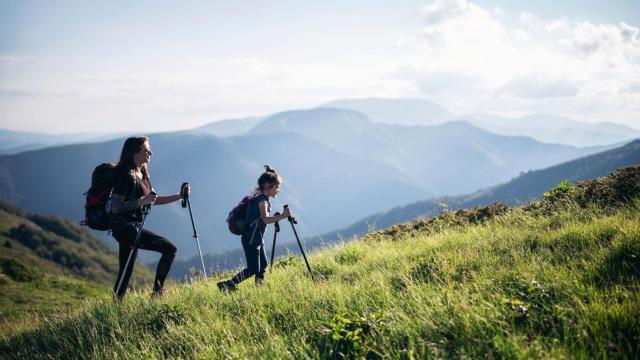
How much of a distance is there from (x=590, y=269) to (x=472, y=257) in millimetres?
1495

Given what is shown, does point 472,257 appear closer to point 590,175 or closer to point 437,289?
point 437,289

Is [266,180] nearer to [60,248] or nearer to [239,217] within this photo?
[239,217]

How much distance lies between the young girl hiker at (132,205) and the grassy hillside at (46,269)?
5.71 ft

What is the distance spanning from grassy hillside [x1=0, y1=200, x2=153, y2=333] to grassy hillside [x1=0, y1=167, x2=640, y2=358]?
3.00m

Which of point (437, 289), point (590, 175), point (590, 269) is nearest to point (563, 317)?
point (590, 269)

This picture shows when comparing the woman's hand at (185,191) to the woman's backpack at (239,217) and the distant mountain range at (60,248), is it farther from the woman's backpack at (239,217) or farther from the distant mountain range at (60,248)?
the distant mountain range at (60,248)

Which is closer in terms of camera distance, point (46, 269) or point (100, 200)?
point (100, 200)

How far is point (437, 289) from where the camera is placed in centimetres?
463

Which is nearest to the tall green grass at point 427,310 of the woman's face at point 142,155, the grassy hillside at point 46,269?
the woman's face at point 142,155

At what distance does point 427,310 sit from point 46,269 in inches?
2614

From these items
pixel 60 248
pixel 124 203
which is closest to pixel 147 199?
pixel 124 203

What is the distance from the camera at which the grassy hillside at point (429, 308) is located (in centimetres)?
338

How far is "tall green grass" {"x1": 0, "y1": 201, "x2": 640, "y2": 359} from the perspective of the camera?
336 cm

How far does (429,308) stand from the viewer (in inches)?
159
